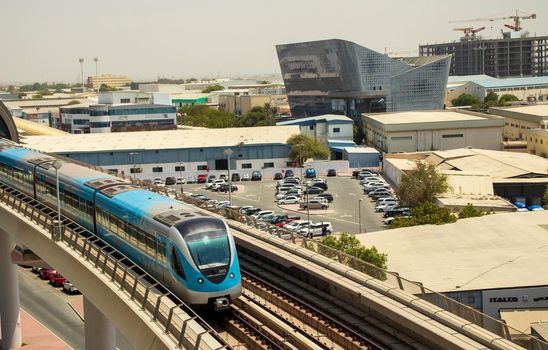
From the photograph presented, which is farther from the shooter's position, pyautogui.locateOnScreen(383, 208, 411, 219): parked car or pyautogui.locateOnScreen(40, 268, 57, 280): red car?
pyautogui.locateOnScreen(383, 208, 411, 219): parked car

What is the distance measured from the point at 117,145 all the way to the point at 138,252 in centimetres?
2940

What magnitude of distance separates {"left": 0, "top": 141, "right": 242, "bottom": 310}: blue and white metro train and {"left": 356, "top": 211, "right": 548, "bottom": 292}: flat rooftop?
6122 millimetres

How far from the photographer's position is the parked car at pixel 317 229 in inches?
925

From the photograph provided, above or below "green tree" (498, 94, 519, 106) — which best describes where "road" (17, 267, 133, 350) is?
below

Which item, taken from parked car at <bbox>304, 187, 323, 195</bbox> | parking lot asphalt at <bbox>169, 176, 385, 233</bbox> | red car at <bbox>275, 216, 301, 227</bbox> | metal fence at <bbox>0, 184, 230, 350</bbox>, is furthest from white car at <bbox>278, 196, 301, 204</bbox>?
metal fence at <bbox>0, 184, 230, 350</bbox>

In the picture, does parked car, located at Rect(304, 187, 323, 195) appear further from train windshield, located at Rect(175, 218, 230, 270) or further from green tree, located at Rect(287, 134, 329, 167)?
train windshield, located at Rect(175, 218, 230, 270)

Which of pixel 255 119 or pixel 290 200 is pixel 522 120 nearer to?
pixel 290 200

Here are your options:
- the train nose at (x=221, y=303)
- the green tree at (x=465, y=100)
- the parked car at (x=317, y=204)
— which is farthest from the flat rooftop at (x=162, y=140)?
the green tree at (x=465, y=100)

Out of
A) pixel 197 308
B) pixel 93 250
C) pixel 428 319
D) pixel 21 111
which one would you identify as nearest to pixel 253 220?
pixel 93 250

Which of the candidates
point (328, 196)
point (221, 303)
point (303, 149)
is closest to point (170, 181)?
point (303, 149)

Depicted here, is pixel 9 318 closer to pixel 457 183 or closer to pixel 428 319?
pixel 428 319

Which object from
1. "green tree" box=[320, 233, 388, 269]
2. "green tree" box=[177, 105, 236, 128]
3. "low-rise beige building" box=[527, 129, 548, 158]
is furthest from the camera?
"green tree" box=[177, 105, 236, 128]

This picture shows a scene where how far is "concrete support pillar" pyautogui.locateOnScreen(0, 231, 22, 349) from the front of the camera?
17.6 metres

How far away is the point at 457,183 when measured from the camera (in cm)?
2805
